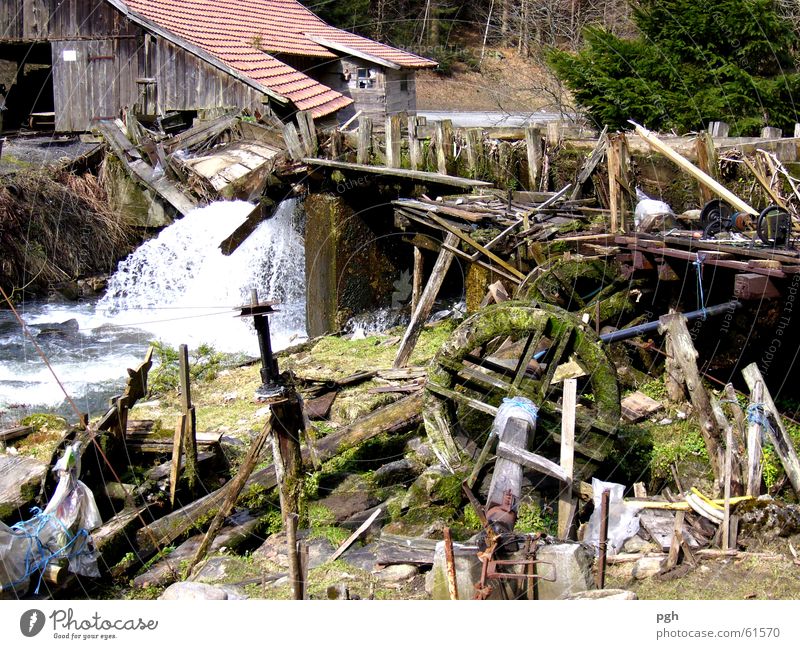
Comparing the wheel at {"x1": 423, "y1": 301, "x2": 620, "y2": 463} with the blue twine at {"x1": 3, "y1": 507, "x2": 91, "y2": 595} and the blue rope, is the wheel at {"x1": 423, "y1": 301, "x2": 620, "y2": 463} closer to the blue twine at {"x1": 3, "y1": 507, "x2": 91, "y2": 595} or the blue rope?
the blue rope

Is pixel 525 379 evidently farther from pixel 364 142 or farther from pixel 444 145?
pixel 364 142

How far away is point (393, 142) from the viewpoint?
44.8 ft

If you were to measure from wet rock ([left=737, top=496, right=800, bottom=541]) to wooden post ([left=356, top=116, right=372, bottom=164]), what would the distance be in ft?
28.0

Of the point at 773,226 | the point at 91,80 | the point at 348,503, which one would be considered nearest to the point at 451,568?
the point at 348,503

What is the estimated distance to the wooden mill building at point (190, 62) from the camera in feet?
63.6

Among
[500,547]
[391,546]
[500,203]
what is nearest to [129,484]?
[391,546]

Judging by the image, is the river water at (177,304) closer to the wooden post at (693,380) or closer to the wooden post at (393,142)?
the wooden post at (393,142)

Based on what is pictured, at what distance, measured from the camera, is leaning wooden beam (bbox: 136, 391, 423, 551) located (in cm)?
852

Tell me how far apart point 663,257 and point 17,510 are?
23.1 ft

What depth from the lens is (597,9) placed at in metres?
25.2

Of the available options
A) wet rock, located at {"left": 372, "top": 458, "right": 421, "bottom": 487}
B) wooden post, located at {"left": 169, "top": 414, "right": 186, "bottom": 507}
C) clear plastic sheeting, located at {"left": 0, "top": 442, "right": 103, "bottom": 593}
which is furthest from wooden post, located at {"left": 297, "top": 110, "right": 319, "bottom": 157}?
clear plastic sheeting, located at {"left": 0, "top": 442, "right": 103, "bottom": 593}

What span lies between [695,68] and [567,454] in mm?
10845

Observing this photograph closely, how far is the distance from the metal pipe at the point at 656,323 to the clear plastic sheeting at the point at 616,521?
5.57ft

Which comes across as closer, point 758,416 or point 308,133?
point 758,416
